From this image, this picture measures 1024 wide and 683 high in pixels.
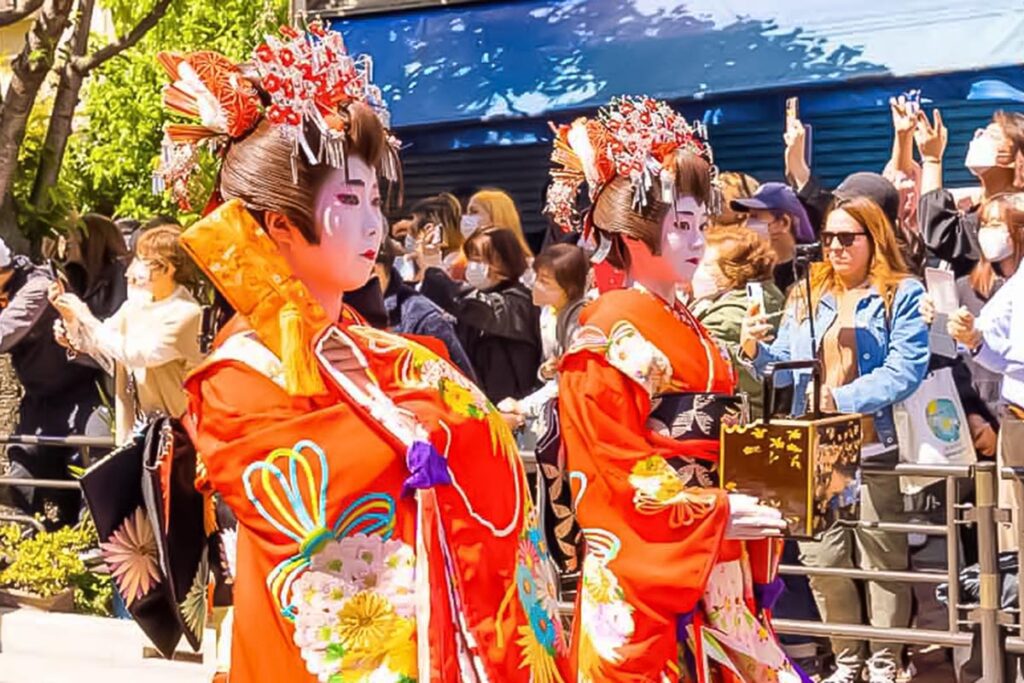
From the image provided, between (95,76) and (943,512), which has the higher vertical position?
(943,512)

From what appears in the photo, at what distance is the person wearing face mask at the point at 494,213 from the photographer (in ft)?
28.6

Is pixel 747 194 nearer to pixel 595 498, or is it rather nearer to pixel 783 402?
pixel 783 402

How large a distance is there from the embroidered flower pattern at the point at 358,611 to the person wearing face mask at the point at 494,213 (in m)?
4.61

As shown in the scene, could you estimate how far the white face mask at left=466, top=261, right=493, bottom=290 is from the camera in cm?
860

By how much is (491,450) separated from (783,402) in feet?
6.50

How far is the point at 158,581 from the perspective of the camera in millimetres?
4914

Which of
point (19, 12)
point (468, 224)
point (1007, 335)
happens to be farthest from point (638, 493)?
point (19, 12)

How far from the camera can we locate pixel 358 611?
4078 millimetres

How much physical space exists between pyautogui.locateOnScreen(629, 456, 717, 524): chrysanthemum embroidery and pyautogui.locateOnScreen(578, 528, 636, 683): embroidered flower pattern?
0.18m

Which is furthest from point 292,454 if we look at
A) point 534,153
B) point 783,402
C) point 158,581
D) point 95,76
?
point 95,76

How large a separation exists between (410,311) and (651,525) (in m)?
3.12

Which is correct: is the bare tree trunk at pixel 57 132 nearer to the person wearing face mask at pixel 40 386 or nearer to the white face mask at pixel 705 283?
the person wearing face mask at pixel 40 386

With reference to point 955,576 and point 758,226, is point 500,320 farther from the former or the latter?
point 955,576

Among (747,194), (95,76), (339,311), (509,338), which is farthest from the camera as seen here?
(95,76)
